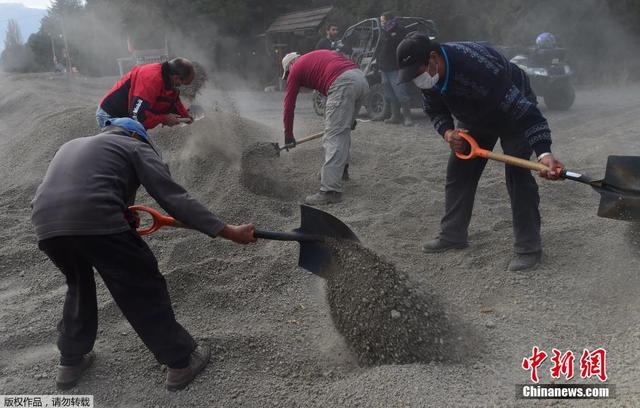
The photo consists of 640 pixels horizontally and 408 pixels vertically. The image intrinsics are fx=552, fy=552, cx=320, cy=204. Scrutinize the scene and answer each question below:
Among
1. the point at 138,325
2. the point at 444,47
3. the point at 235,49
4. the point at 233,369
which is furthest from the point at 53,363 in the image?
the point at 235,49

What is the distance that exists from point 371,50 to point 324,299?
737 centimetres

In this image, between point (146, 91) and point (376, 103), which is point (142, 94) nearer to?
point (146, 91)

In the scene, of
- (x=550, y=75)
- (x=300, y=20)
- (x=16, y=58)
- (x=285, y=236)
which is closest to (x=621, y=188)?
(x=285, y=236)

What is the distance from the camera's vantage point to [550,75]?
10234 mm

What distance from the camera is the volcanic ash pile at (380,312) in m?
2.71

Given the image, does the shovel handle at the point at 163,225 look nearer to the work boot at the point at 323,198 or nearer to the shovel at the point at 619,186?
the shovel at the point at 619,186

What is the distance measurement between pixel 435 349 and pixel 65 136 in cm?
605

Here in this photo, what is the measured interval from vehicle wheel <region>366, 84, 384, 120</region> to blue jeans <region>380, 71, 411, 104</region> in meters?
0.39

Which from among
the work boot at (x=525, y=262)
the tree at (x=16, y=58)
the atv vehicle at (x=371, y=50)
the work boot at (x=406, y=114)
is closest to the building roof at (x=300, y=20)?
the atv vehicle at (x=371, y=50)

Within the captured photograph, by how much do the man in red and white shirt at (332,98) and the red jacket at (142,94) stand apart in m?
1.11

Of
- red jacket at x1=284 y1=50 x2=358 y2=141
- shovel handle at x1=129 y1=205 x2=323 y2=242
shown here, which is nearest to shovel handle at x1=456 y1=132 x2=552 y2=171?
shovel handle at x1=129 y1=205 x2=323 y2=242

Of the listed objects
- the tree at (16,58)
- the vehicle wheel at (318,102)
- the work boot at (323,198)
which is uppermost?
the tree at (16,58)

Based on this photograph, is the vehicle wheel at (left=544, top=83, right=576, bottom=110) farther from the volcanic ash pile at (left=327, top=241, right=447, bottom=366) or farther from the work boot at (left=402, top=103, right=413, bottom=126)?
the volcanic ash pile at (left=327, top=241, right=447, bottom=366)

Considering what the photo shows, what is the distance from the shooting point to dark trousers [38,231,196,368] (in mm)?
2480
